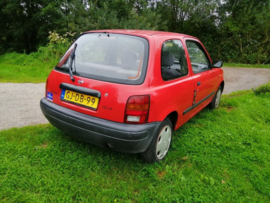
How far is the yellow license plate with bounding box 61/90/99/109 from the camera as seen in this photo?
2.35 m

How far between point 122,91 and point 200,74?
5.88ft

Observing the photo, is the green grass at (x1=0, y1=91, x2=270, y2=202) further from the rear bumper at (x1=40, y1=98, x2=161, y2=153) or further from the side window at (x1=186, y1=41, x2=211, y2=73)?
the side window at (x1=186, y1=41, x2=211, y2=73)

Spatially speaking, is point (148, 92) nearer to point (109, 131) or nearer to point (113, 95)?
point (113, 95)

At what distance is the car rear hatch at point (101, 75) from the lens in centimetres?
225

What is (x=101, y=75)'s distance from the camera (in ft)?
7.86

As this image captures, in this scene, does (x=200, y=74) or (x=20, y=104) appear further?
(x=20, y=104)

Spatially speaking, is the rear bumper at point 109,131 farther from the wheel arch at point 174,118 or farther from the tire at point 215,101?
the tire at point 215,101

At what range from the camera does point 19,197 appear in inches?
81.6

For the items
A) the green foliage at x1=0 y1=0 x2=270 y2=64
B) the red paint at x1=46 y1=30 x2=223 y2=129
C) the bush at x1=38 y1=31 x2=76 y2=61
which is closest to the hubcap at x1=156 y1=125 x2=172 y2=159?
the red paint at x1=46 y1=30 x2=223 y2=129

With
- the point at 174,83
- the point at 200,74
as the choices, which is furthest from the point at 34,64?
the point at 174,83

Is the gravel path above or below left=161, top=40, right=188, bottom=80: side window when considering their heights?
below

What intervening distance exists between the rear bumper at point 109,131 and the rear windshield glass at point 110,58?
470 millimetres

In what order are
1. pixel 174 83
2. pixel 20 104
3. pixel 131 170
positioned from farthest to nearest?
pixel 20 104, pixel 174 83, pixel 131 170

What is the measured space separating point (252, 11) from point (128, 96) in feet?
48.3
